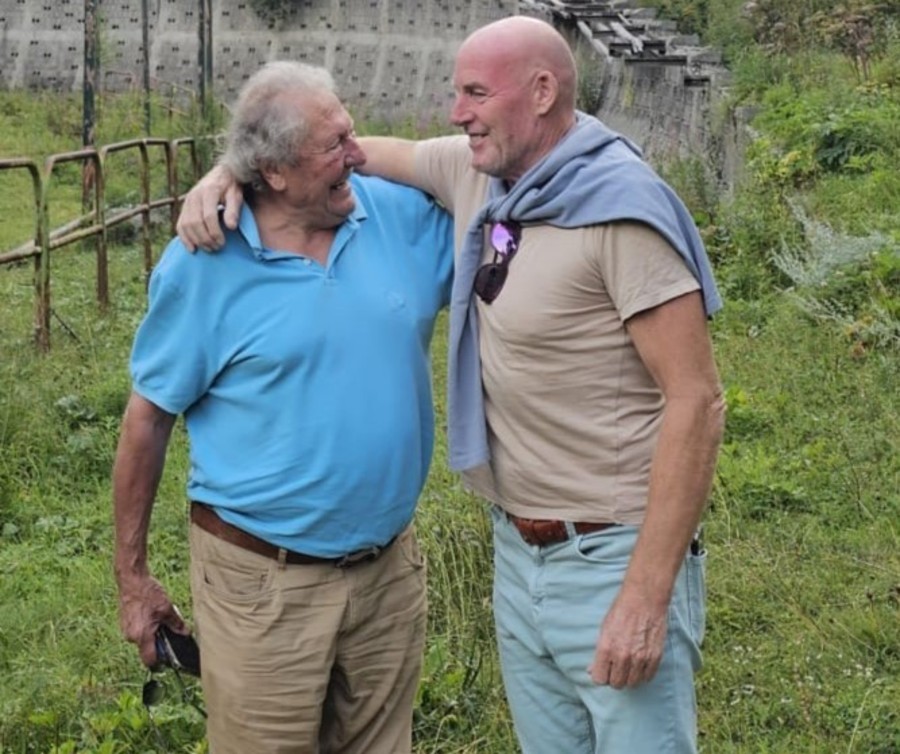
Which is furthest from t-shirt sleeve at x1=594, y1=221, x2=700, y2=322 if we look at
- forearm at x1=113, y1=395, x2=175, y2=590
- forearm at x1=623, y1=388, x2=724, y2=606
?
forearm at x1=113, y1=395, x2=175, y2=590

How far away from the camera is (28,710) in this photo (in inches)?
164

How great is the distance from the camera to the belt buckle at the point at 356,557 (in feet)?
9.79

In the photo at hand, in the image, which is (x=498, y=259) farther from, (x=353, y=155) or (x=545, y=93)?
(x=353, y=155)

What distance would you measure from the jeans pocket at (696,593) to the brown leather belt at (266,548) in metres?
0.72

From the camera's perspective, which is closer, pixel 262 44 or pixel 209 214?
pixel 209 214

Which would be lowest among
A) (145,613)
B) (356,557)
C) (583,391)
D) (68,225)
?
(68,225)

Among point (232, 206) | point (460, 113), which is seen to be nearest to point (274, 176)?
point (232, 206)

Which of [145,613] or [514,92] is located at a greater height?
[514,92]

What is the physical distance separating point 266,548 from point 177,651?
0.43 m

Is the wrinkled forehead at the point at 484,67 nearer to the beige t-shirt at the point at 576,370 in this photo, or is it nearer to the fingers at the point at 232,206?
the beige t-shirt at the point at 576,370

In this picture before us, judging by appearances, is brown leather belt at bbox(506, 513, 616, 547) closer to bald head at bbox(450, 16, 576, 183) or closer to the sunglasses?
the sunglasses

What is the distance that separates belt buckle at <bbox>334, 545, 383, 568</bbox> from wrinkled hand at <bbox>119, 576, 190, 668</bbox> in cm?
46

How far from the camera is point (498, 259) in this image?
2.58 meters

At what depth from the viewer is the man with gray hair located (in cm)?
287
